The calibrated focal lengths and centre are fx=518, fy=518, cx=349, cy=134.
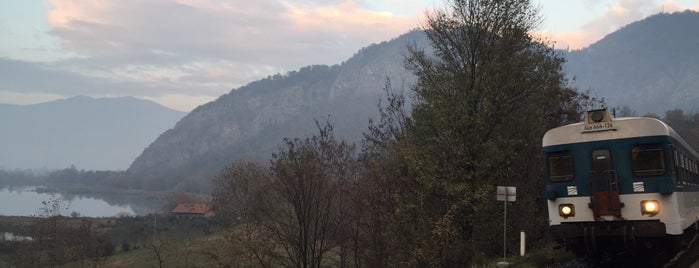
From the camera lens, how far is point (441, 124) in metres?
17.9

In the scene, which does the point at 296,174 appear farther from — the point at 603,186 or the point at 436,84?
the point at 603,186

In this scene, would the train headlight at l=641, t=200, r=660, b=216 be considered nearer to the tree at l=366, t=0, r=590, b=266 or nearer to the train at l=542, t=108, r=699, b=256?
the train at l=542, t=108, r=699, b=256

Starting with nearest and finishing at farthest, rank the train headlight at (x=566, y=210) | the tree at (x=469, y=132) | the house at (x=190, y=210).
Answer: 1. the train headlight at (x=566, y=210)
2. the tree at (x=469, y=132)
3. the house at (x=190, y=210)

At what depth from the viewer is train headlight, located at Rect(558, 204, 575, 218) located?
1153 centimetres

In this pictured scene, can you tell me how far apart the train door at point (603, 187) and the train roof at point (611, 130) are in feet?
1.33

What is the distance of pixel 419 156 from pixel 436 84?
3.77 m

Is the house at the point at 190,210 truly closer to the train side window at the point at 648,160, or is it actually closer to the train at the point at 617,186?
the train at the point at 617,186

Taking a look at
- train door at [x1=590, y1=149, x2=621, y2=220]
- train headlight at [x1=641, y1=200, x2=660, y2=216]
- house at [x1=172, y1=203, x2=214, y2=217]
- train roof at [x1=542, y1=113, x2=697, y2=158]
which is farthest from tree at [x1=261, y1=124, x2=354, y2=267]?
house at [x1=172, y1=203, x2=214, y2=217]

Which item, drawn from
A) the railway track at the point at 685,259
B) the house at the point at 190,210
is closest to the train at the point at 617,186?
the railway track at the point at 685,259

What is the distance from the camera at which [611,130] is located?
1155cm

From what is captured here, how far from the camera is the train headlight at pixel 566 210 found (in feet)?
37.8

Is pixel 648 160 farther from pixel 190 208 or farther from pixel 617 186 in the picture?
pixel 190 208

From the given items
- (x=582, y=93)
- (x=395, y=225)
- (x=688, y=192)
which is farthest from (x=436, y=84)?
(x=582, y=93)

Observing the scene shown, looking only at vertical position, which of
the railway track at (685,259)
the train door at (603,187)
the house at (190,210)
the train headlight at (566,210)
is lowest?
the house at (190,210)
